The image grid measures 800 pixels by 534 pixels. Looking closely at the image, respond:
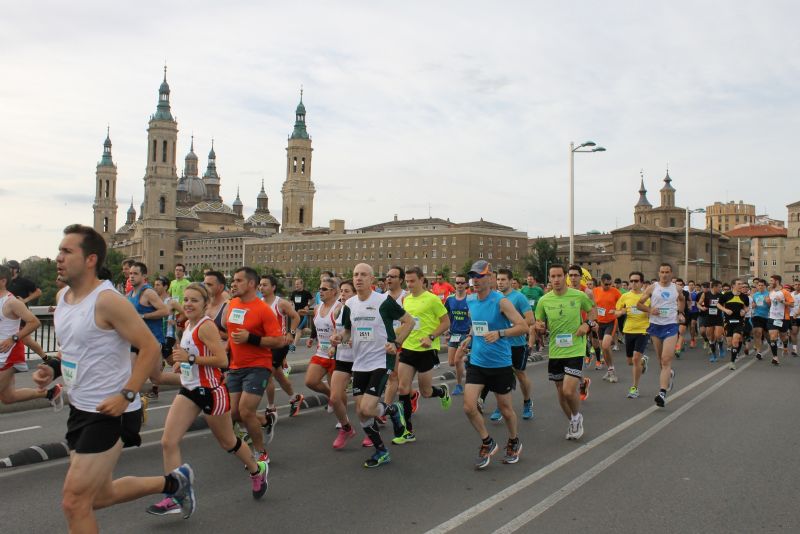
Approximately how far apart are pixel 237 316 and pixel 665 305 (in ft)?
23.0

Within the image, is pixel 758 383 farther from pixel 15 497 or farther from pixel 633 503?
pixel 15 497

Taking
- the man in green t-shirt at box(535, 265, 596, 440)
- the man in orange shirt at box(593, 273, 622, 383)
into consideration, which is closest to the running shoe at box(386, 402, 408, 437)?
the man in green t-shirt at box(535, 265, 596, 440)

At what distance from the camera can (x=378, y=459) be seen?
24.5 feet

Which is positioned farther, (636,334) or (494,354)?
(636,334)

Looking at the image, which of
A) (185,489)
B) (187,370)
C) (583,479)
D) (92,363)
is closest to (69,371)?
(92,363)

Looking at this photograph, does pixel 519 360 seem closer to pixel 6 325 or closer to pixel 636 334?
pixel 636 334

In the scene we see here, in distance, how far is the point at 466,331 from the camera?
13188mm

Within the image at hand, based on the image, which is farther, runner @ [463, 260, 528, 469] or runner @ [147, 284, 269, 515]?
runner @ [463, 260, 528, 469]

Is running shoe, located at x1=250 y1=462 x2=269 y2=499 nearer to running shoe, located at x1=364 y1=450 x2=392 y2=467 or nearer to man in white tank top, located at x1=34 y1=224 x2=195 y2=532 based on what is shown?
running shoe, located at x1=364 y1=450 x2=392 y2=467

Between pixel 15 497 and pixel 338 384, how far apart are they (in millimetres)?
3205

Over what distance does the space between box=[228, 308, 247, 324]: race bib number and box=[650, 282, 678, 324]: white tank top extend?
22.5ft

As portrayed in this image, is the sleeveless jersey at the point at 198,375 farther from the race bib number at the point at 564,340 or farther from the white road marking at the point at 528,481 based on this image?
the race bib number at the point at 564,340

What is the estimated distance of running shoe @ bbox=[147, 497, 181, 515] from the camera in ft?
18.4

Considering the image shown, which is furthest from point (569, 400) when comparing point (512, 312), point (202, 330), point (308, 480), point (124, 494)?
point (124, 494)
